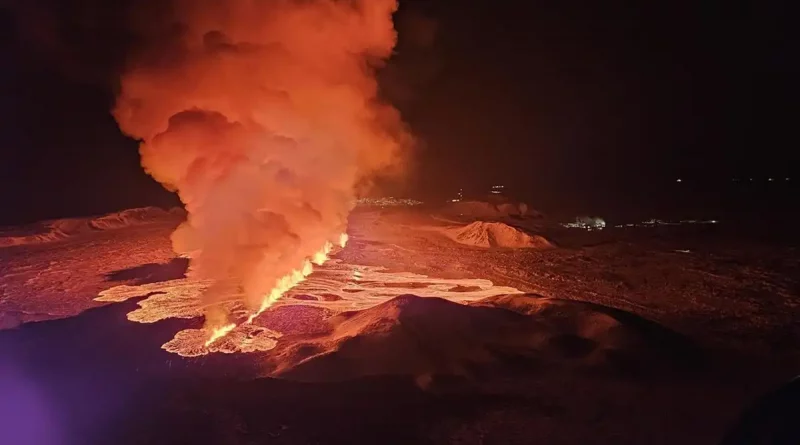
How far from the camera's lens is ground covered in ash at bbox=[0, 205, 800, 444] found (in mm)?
8242

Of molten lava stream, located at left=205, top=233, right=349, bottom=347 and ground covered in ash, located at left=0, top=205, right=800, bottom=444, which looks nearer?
ground covered in ash, located at left=0, top=205, right=800, bottom=444

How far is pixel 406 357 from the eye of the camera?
1045 centimetres

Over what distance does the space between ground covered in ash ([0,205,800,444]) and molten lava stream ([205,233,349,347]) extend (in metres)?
0.28

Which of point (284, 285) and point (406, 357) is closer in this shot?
point (406, 357)

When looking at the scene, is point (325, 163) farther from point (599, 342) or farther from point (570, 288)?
point (599, 342)

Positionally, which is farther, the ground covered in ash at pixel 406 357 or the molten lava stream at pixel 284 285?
the molten lava stream at pixel 284 285

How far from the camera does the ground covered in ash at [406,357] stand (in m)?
8.24

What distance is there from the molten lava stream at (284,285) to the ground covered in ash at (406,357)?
279 millimetres

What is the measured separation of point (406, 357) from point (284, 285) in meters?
7.16

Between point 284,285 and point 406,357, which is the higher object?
point 284,285

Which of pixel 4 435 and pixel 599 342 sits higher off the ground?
pixel 599 342

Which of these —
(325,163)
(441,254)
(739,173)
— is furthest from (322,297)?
(739,173)

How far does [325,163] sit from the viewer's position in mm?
21078

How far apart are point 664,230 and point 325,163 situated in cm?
1935
